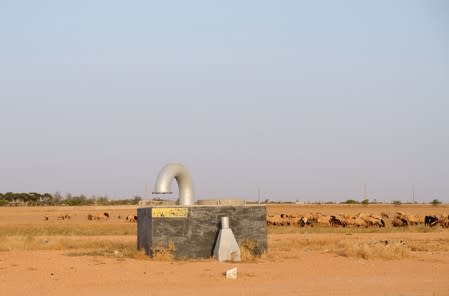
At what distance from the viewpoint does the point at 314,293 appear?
14.6m

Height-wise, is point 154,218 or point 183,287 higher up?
point 154,218

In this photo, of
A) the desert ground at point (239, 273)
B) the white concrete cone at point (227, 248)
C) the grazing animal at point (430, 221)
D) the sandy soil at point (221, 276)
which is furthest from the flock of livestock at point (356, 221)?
the white concrete cone at point (227, 248)

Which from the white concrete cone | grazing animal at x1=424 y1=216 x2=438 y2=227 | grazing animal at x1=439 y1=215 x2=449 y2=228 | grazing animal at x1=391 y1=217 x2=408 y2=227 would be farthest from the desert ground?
grazing animal at x1=424 y1=216 x2=438 y2=227

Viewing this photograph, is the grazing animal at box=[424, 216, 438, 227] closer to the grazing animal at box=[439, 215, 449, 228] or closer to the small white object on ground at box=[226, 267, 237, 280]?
the grazing animal at box=[439, 215, 449, 228]

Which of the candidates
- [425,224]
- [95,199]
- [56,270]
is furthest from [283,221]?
[95,199]

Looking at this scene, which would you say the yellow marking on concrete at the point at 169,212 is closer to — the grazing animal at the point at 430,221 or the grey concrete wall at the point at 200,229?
the grey concrete wall at the point at 200,229

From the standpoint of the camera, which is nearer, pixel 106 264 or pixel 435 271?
pixel 435 271

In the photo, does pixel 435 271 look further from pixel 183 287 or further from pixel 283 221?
pixel 283 221

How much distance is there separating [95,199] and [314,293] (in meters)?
93.5

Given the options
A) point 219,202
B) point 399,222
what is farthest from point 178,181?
point 399,222

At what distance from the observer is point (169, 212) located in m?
21.2

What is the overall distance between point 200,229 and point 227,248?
1.04 metres

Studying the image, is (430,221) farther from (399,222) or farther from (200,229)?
(200,229)

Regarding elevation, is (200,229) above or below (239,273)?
above
